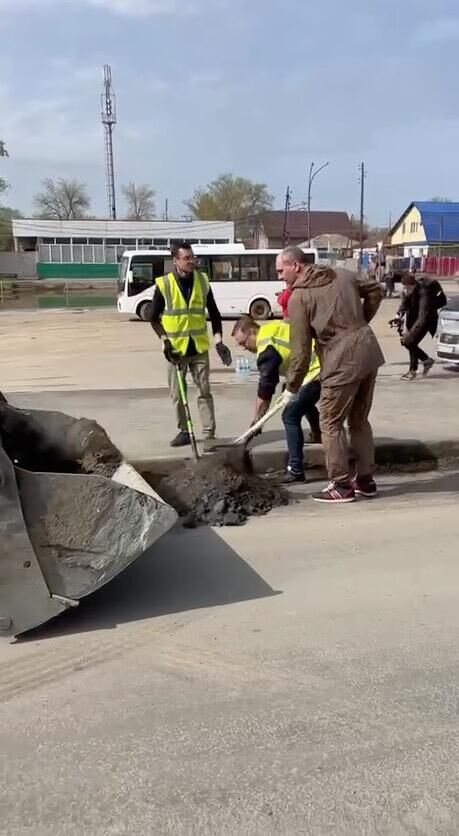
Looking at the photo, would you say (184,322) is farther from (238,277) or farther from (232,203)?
(232,203)

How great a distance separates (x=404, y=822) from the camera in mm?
2195

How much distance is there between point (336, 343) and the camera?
495cm

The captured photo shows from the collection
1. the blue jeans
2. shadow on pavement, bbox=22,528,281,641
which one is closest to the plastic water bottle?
the blue jeans

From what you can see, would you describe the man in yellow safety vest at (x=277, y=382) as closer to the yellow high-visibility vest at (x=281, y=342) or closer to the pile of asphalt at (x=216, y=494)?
the yellow high-visibility vest at (x=281, y=342)

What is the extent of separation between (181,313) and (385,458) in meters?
2.23

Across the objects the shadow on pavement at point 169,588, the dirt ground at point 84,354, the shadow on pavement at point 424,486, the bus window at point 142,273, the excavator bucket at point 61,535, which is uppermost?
the bus window at point 142,273

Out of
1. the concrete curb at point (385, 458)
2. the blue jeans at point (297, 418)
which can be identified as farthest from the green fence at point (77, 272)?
the blue jeans at point (297, 418)

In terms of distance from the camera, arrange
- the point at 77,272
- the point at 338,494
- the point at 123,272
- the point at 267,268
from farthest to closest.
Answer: the point at 77,272
the point at 267,268
the point at 123,272
the point at 338,494

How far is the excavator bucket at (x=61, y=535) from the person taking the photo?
10.1 ft

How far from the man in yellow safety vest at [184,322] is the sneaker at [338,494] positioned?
1.88m

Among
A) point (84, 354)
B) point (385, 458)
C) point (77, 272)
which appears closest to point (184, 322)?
point (385, 458)

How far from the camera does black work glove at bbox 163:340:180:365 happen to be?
261 inches

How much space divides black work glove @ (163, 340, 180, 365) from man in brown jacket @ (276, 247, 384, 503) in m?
1.69

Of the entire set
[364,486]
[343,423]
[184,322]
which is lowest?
[364,486]
